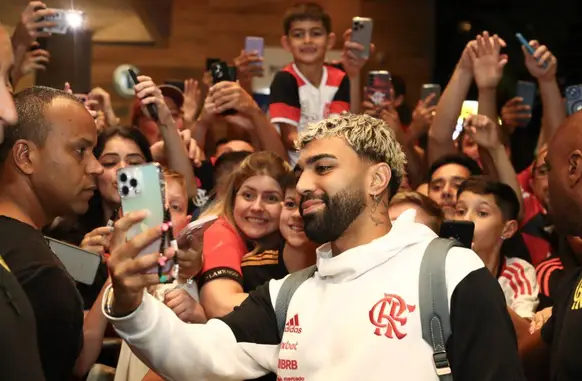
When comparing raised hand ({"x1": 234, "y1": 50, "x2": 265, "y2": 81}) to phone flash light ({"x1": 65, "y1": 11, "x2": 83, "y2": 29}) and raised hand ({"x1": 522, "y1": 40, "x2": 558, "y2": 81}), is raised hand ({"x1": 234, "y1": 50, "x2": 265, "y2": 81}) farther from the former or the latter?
raised hand ({"x1": 522, "y1": 40, "x2": 558, "y2": 81})

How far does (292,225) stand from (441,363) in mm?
1424

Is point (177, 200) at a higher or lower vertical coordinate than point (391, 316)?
higher

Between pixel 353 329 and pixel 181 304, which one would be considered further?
pixel 181 304

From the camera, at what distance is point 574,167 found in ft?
10.1

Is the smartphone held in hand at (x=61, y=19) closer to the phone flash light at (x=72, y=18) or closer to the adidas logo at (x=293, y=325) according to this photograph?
the phone flash light at (x=72, y=18)

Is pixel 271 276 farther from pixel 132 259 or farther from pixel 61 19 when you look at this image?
pixel 61 19

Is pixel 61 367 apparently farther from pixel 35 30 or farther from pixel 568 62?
pixel 568 62

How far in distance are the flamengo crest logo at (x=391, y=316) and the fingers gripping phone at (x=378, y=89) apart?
272cm

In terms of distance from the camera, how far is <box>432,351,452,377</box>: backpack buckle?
8.65 feet

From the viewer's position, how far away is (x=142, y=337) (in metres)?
2.71

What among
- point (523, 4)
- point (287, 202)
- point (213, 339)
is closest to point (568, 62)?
point (523, 4)

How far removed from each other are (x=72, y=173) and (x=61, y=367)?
1.82ft

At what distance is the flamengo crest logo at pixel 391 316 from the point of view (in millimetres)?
2691

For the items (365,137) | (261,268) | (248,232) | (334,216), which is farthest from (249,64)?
(334,216)
